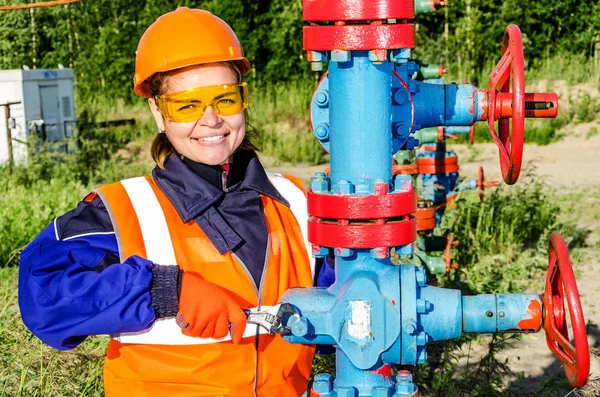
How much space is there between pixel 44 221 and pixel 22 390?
255 centimetres

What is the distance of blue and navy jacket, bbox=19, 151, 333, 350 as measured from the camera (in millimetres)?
1646

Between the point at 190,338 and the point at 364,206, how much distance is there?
55 cm

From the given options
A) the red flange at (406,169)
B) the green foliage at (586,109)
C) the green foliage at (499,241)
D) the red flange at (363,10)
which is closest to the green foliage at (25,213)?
the red flange at (406,169)

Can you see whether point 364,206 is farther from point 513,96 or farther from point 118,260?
point 118,260

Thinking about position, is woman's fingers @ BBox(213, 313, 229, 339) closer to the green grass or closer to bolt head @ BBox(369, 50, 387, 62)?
bolt head @ BBox(369, 50, 387, 62)

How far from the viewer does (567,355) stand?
1.51 m

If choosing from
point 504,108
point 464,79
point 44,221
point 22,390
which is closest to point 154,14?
point 464,79

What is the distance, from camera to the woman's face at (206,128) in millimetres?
1904

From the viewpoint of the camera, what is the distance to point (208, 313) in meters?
1.60

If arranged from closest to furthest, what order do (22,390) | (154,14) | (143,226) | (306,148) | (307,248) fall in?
(143,226) → (307,248) → (22,390) → (306,148) → (154,14)

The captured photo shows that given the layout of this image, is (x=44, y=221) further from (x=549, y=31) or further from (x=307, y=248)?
(x=549, y=31)

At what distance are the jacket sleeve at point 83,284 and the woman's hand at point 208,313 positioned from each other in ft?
0.09

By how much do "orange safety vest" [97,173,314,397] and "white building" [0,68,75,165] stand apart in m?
6.76

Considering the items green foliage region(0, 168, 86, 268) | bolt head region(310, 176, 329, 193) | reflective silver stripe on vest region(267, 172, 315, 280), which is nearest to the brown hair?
reflective silver stripe on vest region(267, 172, 315, 280)
